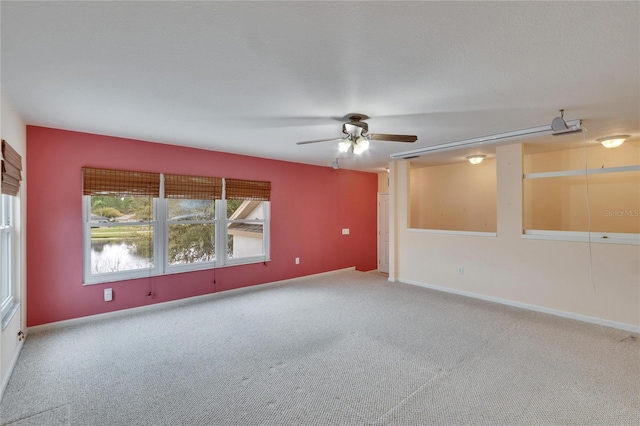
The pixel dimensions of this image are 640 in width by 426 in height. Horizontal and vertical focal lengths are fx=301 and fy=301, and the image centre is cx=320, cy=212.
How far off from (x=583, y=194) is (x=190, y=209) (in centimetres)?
617

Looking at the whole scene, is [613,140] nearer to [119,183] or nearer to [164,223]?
[164,223]

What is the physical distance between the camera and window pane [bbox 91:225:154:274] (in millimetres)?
3895

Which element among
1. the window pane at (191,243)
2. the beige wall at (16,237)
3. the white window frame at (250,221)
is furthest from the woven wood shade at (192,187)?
the beige wall at (16,237)

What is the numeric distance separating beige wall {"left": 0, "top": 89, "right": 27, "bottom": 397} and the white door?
6.27 meters

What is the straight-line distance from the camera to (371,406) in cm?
214

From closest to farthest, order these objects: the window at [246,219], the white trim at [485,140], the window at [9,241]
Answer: the window at [9,241], the white trim at [485,140], the window at [246,219]

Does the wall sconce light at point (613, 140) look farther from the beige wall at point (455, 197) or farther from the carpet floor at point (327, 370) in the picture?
the carpet floor at point (327, 370)

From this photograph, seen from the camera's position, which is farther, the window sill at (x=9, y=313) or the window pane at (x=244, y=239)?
the window pane at (x=244, y=239)

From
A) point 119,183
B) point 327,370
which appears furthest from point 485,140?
point 119,183

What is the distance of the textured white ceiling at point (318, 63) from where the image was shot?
1.53m

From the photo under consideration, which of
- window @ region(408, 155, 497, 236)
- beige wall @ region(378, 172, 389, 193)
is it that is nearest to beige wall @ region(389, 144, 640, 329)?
window @ region(408, 155, 497, 236)

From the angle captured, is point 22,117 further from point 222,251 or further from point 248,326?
point 248,326

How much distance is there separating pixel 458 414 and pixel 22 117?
4740 millimetres

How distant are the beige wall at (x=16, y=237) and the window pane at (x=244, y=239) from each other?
2.48 m
